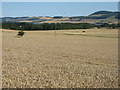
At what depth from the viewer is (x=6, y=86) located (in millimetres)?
11172

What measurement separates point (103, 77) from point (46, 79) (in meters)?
3.72

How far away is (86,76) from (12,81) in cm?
465

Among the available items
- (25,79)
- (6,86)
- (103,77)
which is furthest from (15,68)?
(103,77)

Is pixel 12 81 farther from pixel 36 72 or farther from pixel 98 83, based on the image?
pixel 98 83

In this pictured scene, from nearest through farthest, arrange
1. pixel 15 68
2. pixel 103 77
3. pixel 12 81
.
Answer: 1. pixel 12 81
2. pixel 103 77
3. pixel 15 68

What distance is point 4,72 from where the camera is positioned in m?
14.2

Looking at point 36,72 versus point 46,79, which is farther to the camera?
point 36,72

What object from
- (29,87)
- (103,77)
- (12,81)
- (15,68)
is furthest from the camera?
(15,68)

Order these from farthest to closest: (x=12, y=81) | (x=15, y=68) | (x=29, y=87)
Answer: (x=15, y=68) < (x=12, y=81) < (x=29, y=87)

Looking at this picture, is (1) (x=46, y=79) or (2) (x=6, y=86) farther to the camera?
(1) (x=46, y=79)

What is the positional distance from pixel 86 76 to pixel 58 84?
8.81 ft

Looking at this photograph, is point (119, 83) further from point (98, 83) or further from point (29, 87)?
point (29, 87)

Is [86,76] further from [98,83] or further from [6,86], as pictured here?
[6,86]

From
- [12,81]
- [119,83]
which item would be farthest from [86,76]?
[12,81]
